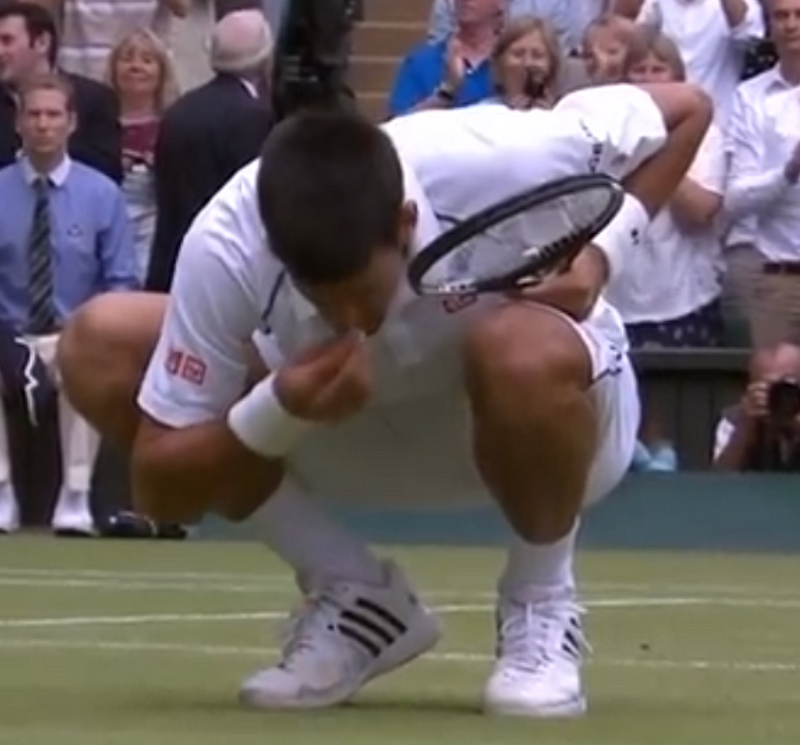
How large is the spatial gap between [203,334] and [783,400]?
7.23 m

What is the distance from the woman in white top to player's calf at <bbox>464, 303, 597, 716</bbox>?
7166 mm

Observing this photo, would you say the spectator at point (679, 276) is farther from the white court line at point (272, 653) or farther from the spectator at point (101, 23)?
the white court line at point (272, 653)

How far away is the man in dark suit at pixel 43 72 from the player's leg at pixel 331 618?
8003 mm

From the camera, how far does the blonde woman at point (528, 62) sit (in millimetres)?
13141

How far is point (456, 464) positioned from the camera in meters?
6.07

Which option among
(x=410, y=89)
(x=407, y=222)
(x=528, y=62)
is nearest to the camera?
(x=407, y=222)

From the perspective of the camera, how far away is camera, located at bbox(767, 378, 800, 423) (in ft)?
41.9

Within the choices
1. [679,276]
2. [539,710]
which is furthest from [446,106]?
[539,710]

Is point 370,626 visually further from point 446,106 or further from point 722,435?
point 446,106

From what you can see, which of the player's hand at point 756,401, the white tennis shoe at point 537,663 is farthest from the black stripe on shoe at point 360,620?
the player's hand at point 756,401

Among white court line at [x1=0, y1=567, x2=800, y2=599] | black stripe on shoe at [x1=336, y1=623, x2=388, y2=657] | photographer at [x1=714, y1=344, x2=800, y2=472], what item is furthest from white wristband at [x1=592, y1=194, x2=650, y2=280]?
photographer at [x1=714, y1=344, x2=800, y2=472]

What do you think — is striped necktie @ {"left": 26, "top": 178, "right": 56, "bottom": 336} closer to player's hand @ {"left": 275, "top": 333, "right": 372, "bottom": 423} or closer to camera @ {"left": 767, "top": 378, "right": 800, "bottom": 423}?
camera @ {"left": 767, "top": 378, "right": 800, "bottom": 423}

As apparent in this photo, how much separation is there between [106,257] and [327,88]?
45.2 inches

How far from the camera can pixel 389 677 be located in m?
6.88
